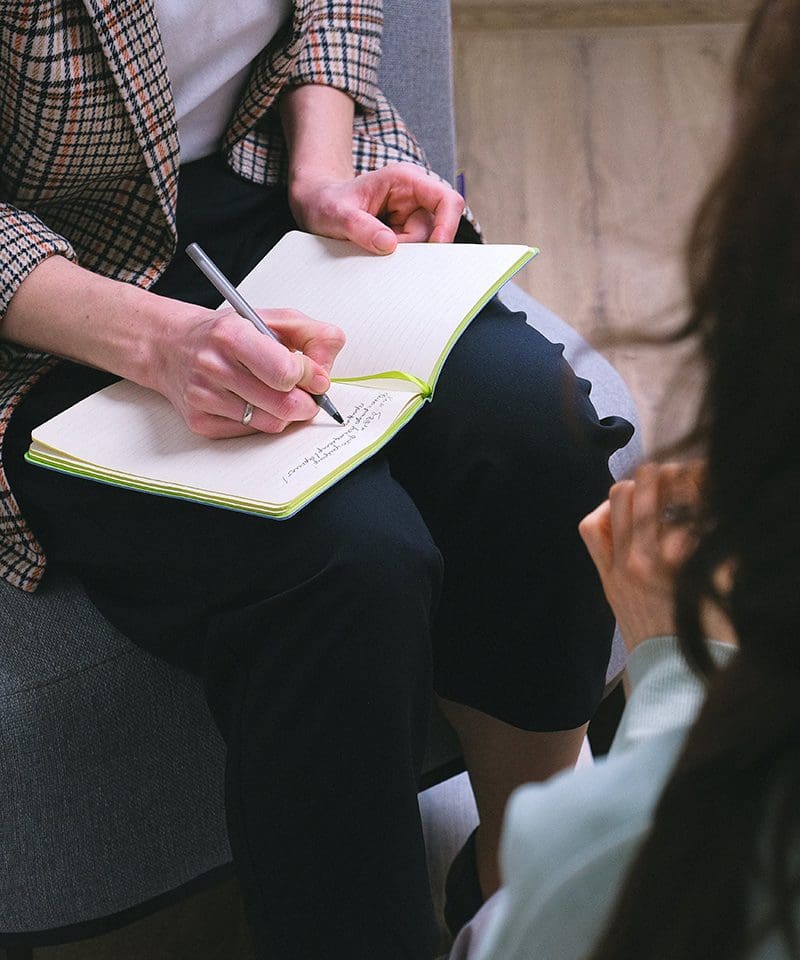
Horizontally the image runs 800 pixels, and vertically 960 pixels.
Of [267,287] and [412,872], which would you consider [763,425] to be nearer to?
[412,872]

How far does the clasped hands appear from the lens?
745 mm

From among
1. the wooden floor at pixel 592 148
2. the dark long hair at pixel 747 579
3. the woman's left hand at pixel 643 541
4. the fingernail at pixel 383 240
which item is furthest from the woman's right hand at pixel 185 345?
the wooden floor at pixel 592 148

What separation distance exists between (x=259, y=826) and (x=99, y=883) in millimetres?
183

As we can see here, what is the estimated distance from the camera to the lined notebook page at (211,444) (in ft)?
2.39

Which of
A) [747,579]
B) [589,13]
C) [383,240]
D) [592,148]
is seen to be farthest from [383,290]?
[589,13]

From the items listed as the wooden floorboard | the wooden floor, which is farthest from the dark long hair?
the wooden floorboard

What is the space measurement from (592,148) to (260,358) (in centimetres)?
169

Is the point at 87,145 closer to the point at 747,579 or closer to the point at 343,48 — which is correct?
the point at 343,48

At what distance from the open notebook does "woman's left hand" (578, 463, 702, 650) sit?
0.64ft

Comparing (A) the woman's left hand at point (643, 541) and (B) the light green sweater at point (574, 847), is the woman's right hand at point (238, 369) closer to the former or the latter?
(A) the woman's left hand at point (643, 541)

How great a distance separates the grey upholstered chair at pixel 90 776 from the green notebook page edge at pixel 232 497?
14 cm

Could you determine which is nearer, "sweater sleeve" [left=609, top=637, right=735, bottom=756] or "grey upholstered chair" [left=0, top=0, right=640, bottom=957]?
"sweater sleeve" [left=609, top=637, right=735, bottom=756]

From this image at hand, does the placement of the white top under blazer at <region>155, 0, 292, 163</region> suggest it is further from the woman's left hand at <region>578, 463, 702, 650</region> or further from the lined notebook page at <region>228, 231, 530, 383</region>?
the woman's left hand at <region>578, 463, 702, 650</region>

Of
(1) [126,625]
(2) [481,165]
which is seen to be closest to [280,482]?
(1) [126,625]
